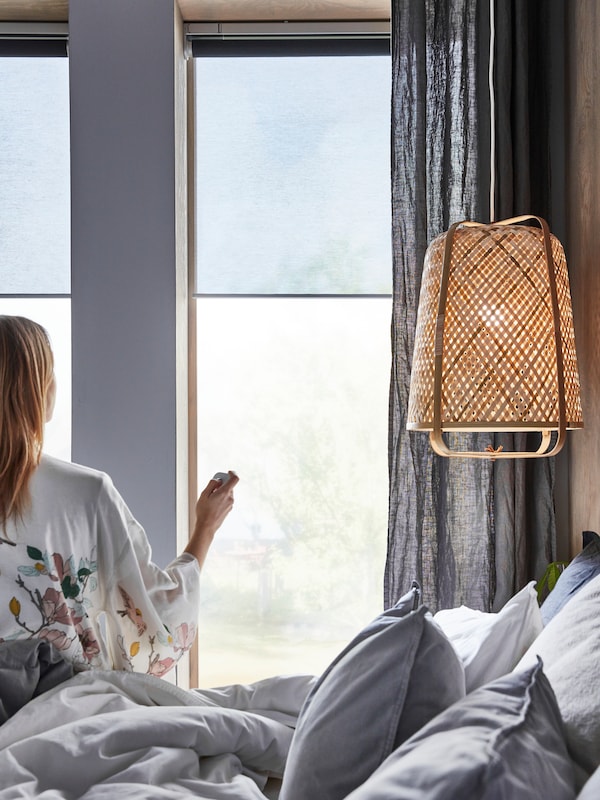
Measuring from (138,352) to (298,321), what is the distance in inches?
21.4

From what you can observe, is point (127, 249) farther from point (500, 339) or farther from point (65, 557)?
point (500, 339)

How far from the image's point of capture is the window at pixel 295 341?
255 centimetres

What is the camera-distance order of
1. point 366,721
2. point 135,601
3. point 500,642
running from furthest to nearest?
point 135,601 < point 500,642 < point 366,721

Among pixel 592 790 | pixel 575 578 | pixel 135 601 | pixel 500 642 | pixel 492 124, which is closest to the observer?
pixel 592 790

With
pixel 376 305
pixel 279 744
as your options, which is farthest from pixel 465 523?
pixel 279 744

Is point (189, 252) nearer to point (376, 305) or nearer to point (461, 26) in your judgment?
point (376, 305)

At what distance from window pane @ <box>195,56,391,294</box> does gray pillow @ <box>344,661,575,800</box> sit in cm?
184

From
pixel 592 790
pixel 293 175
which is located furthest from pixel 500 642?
pixel 293 175

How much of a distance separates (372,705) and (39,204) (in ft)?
7.08

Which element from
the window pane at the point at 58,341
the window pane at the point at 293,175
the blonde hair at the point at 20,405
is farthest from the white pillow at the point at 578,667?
the window pane at the point at 58,341

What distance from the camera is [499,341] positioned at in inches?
63.2

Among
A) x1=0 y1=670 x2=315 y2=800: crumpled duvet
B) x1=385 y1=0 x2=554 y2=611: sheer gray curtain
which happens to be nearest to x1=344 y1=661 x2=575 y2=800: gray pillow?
x1=0 y1=670 x2=315 y2=800: crumpled duvet

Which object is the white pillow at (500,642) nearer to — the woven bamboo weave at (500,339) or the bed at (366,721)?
the bed at (366,721)

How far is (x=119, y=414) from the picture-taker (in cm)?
236
